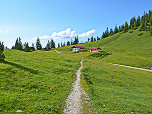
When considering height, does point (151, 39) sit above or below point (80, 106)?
above

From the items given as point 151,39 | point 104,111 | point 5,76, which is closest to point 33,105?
point 104,111

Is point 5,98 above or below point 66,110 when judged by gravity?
above

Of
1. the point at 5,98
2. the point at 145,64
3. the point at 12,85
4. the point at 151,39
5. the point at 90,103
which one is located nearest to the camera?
the point at 5,98

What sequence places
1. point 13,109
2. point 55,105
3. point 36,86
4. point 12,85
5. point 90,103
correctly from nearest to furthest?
point 13,109
point 55,105
point 90,103
point 12,85
point 36,86

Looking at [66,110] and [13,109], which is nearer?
[13,109]

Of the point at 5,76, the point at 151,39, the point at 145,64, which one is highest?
the point at 151,39

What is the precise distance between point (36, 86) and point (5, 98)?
5.08 meters

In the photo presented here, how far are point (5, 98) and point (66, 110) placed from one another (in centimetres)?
653

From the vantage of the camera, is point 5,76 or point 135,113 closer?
point 135,113

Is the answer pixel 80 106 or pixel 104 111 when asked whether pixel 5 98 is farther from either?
pixel 104 111

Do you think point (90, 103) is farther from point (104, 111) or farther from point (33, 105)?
point (33, 105)

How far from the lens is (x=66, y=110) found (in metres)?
10.1

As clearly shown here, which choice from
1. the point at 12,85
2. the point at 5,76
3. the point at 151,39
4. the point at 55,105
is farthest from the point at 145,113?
the point at 151,39

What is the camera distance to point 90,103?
11766 mm
